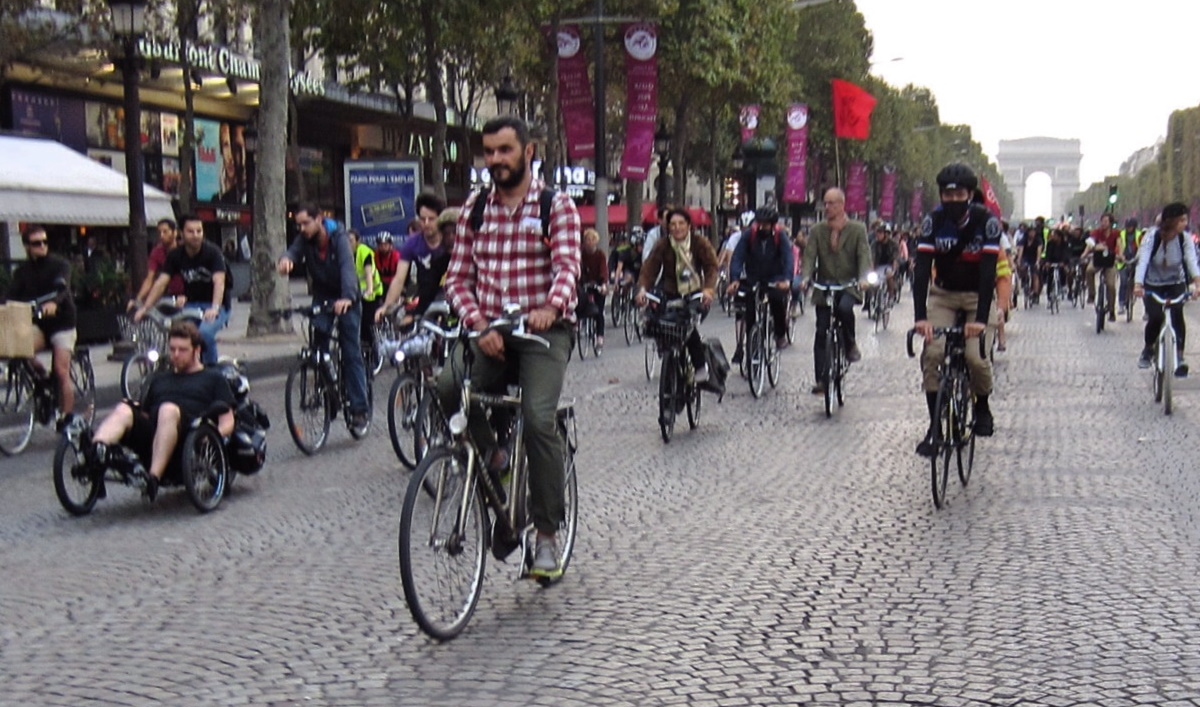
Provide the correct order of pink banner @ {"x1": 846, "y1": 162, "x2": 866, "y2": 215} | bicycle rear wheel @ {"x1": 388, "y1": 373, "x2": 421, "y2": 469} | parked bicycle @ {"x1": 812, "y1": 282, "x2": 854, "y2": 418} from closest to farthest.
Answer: bicycle rear wheel @ {"x1": 388, "y1": 373, "x2": 421, "y2": 469} < parked bicycle @ {"x1": 812, "y1": 282, "x2": 854, "y2": 418} < pink banner @ {"x1": 846, "y1": 162, "x2": 866, "y2": 215}

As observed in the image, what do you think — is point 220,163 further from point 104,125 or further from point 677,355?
point 677,355

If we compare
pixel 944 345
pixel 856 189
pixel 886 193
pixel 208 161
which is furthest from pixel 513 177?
pixel 886 193

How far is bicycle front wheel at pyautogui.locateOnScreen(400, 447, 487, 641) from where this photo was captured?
210 inches

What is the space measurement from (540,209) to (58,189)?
20.1 m

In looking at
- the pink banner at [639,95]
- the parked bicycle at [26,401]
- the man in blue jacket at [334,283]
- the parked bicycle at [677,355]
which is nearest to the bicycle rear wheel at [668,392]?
the parked bicycle at [677,355]

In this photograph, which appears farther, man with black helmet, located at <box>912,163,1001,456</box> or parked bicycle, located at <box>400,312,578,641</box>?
man with black helmet, located at <box>912,163,1001,456</box>

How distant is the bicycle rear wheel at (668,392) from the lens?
11.3 meters

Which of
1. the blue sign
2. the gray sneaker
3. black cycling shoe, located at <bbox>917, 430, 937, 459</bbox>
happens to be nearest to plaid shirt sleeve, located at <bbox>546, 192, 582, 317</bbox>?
the gray sneaker

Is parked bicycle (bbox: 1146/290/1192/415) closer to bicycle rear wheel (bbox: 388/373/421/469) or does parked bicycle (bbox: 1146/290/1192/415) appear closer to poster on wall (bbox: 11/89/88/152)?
bicycle rear wheel (bbox: 388/373/421/469)

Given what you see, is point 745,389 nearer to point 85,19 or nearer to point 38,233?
point 38,233

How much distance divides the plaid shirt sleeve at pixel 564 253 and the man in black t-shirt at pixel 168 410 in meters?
3.35

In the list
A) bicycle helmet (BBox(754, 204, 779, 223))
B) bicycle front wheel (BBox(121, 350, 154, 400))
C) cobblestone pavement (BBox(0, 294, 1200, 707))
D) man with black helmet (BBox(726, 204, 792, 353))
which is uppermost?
bicycle helmet (BBox(754, 204, 779, 223))

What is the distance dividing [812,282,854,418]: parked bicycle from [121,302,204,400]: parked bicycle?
4814 millimetres

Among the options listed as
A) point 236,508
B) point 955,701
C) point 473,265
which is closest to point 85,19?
point 236,508
